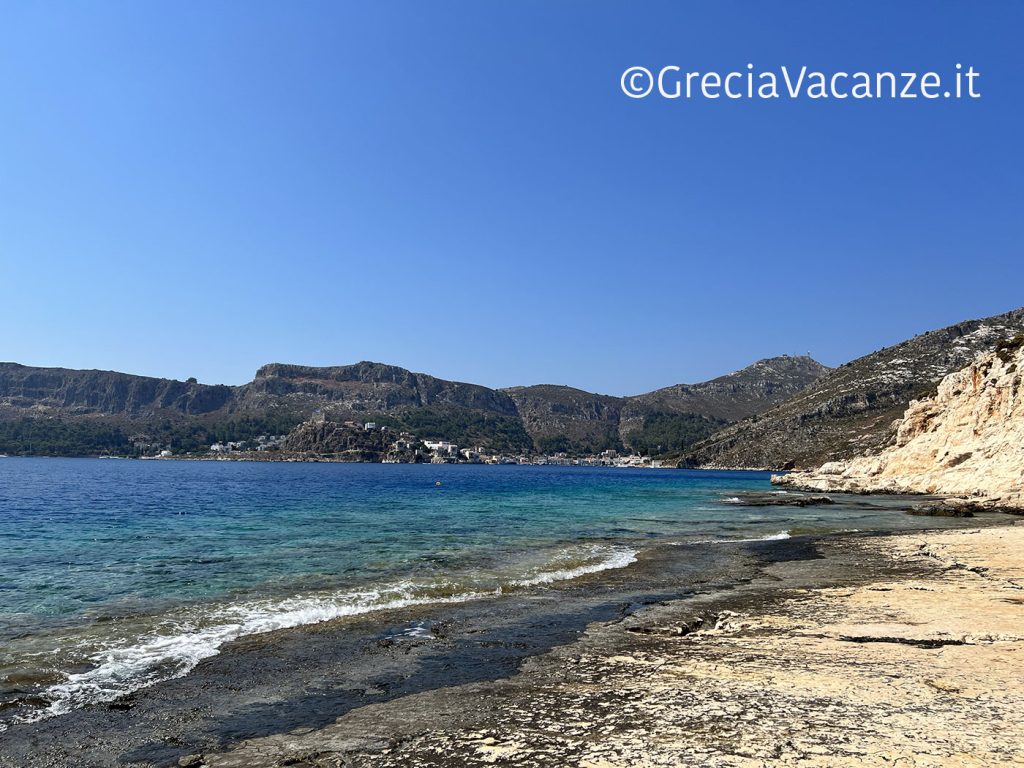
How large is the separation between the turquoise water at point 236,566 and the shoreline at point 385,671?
49.1 inches

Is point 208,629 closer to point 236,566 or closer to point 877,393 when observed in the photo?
point 236,566

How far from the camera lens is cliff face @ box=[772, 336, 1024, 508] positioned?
56188 mm

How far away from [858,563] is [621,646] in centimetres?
1623

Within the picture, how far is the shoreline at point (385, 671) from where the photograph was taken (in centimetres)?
838

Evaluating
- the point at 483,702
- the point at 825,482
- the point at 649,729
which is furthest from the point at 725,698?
the point at 825,482

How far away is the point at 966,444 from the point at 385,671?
256 ft

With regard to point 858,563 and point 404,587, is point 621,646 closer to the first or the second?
point 404,587

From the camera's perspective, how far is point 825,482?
89250 mm

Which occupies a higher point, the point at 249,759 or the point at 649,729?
the point at 649,729

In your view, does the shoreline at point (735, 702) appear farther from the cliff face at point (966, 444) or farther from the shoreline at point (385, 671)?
the cliff face at point (966, 444)

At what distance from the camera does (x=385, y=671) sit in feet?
37.8

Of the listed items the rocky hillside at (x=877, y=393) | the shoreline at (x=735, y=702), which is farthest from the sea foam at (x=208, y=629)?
the rocky hillside at (x=877, y=393)

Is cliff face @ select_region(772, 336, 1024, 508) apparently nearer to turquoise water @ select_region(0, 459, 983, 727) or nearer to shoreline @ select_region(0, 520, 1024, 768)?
turquoise water @ select_region(0, 459, 983, 727)

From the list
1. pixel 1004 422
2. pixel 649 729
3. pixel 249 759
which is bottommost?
pixel 249 759
